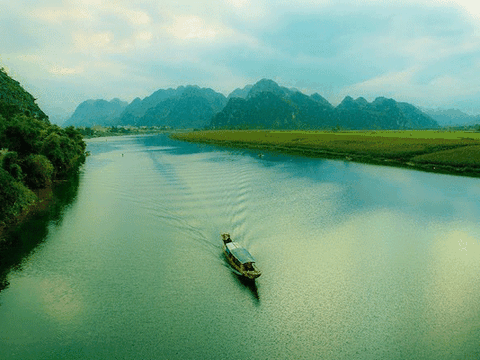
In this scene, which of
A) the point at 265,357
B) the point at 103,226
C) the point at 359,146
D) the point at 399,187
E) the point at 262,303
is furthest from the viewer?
the point at 359,146

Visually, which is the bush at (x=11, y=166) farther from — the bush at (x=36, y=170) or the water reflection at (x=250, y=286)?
the water reflection at (x=250, y=286)

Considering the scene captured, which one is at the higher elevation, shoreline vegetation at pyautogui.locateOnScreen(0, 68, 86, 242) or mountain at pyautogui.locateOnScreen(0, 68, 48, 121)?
mountain at pyautogui.locateOnScreen(0, 68, 48, 121)

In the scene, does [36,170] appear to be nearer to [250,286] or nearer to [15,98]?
[250,286]

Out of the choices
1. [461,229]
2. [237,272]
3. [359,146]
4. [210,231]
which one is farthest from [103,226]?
[359,146]

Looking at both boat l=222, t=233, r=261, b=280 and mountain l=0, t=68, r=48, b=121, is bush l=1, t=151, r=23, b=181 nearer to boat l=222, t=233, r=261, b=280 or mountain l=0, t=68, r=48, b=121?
boat l=222, t=233, r=261, b=280

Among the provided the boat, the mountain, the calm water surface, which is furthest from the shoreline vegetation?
the mountain

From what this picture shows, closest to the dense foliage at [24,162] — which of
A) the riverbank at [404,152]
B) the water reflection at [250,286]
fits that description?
the water reflection at [250,286]

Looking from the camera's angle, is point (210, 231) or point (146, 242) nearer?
point (146, 242)

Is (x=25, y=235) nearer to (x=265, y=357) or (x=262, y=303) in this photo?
(x=262, y=303)
